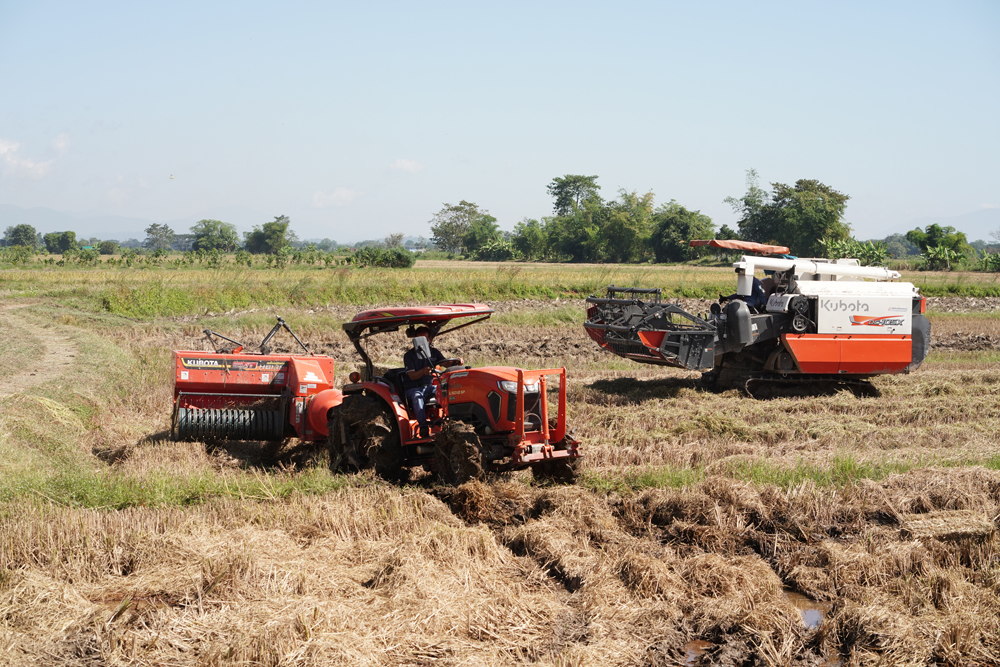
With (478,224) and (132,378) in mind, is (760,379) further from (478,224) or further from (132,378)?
(478,224)

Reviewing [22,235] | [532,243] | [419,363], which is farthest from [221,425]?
[22,235]

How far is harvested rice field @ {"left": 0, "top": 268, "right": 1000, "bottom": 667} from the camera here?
461 cm

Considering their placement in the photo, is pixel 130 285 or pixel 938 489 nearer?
pixel 938 489

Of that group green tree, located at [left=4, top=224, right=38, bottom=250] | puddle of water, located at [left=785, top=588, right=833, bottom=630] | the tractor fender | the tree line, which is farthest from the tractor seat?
green tree, located at [left=4, top=224, right=38, bottom=250]

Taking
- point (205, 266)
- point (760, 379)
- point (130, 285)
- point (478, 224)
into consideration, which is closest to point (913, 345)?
point (760, 379)

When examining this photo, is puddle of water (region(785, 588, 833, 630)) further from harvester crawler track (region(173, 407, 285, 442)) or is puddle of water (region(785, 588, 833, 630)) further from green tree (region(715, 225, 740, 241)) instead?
green tree (region(715, 225, 740, 241))

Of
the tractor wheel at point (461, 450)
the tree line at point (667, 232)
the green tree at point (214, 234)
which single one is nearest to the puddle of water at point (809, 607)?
the tractor wheel at point (461, 450)

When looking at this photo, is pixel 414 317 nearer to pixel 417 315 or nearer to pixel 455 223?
pixel 417 315

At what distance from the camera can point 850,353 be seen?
1290 centimetres

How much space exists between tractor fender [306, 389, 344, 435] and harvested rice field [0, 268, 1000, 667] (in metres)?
0.28

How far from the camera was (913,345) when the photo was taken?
1347cm

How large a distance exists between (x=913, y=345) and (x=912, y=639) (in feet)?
33.0

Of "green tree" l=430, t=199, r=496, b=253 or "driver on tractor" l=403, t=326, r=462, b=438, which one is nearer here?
"driver on tractor" l=403, t=326, r=462, b=438

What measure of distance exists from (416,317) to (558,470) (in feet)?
6.54
